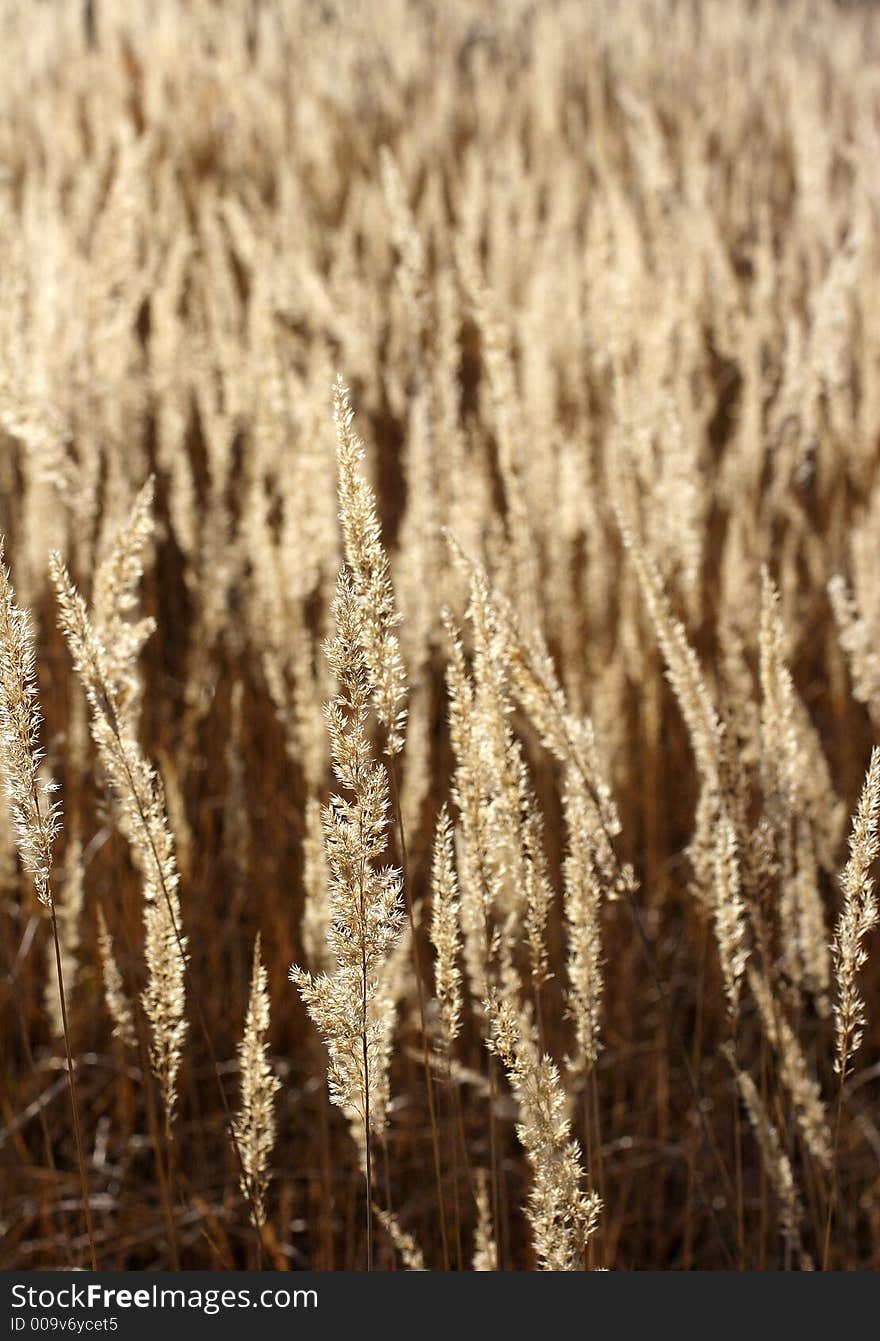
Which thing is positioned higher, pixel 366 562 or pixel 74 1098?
pixel 366 562

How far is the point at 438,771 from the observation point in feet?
6.76

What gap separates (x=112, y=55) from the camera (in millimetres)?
6039

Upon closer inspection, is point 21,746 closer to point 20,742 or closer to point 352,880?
point 20,742

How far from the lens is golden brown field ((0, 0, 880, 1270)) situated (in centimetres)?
86

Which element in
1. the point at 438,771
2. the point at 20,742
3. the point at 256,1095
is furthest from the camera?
the point at 438,771

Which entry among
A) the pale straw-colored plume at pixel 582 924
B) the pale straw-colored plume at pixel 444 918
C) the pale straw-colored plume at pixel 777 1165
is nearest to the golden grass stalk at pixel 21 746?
the pale straw-colored plume at pixel 444 918

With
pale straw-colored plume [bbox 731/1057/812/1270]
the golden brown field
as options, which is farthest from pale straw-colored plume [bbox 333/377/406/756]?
pale straw-colored plume [bbox 731/1057/812/1270]

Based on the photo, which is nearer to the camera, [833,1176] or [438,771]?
[833,1176]

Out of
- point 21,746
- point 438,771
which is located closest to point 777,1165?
point 21,746

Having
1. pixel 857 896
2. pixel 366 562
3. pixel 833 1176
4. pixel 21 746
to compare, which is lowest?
pixel 833 1176

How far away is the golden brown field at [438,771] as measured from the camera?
86 cm

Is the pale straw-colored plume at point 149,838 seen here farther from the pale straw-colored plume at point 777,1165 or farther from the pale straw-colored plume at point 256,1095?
the pale straw-colored plume at point 777,1165

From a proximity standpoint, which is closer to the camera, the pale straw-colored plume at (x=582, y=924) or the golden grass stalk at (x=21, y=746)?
the golden grass stalk at (x=21, y=746)

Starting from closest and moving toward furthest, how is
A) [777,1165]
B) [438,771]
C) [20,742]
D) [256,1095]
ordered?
1. [20,742]
2. [256,1095]
3. [777,1165]
4. [438,771]
